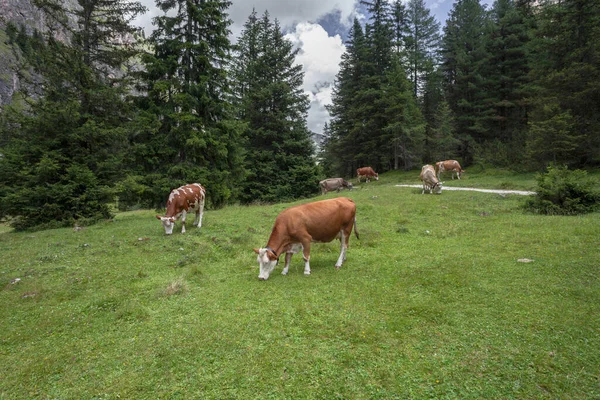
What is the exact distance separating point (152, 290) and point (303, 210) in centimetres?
394

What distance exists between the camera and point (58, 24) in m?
16.1

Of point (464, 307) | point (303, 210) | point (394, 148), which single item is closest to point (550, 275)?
point (464, 307)

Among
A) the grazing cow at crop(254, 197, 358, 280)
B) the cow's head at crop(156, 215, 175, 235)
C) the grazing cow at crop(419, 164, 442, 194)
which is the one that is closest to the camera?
the grazing cow at crop(254, 197, 358, 280)

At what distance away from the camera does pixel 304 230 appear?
7.00m

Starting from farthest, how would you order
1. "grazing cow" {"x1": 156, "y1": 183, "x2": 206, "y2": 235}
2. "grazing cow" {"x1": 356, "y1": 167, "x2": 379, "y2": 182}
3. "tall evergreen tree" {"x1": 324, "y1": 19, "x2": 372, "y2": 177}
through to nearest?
"tall evergreen tree" {"x1": 324, "y1": 19, "x2": 372, "y2": 177}, "grazing cow" {"x1": 356, "y1": 167, "x2": 379, "y2": 182}, "grazing cow" {"x1": 156, "y1": 183, "x2": 206, "y2": 235}

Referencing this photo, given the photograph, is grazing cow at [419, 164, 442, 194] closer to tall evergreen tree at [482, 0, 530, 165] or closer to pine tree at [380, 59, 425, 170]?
pine tree at [380, 59, 425, 170]

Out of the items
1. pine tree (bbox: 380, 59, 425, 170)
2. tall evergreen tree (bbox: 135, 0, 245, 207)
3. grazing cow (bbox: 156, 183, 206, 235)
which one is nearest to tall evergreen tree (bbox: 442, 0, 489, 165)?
pine tree (bbox: 380, 59, 425, 170)

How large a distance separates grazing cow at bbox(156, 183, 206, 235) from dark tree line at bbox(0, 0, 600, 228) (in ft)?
13.8

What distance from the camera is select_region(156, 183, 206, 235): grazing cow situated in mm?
11328

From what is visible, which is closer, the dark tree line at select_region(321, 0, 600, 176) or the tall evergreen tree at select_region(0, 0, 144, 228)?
the tall evergreen tree at select_region(0, 0, 144, 228)

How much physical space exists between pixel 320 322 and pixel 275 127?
2809cm

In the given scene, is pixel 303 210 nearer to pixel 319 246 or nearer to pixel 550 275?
pixel 319 246

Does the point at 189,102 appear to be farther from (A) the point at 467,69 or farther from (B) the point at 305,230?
(A) the point at 467,69

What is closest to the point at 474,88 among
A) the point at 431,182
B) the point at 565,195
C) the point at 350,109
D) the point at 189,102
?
the point at 350,109
